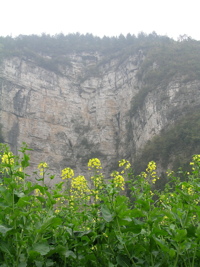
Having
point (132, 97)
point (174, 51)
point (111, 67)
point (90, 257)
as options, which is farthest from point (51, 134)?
point (90, 257)

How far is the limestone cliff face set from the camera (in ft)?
111

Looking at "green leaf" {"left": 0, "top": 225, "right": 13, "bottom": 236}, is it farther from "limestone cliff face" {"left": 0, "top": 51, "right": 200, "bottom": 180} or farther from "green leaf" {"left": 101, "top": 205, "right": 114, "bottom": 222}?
"limestone cliff face" {"left": 0, "top": 51, "right": 200, "bottom": 180}

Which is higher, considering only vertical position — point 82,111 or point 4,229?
point 82,111

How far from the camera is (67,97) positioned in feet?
136

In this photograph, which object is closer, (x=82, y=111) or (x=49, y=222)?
(x=49, y=222)

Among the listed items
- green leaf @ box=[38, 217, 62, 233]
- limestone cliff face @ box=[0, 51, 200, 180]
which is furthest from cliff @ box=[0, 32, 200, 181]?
green leaf @ box=[38, 217, 62, 233]

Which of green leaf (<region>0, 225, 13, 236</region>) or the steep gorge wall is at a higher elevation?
the steep gorge wall

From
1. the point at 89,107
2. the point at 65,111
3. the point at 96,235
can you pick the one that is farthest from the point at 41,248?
the point at 89,107

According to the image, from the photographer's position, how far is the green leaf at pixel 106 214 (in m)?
1.21

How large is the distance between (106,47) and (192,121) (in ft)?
111

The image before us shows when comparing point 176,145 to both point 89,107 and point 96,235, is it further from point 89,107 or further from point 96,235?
point 96,235

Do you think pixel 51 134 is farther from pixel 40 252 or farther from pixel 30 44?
pixel 40 252

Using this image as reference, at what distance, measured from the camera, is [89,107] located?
41625mm

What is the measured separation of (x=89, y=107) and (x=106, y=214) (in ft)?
133
